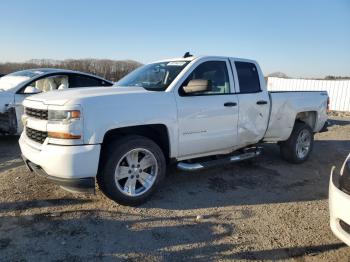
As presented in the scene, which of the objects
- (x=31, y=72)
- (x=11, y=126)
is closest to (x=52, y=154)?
(x=11, y=126)

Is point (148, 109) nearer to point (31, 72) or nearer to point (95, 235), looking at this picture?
point (95, 235)

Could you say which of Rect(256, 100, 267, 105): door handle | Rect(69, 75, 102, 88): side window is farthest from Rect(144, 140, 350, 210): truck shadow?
Rect(69, 75, 102, 88): side window

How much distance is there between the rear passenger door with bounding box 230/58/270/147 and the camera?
561cm

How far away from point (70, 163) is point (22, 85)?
14.6 ft

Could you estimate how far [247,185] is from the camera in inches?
217

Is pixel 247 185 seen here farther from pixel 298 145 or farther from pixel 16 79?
pixel 16 79

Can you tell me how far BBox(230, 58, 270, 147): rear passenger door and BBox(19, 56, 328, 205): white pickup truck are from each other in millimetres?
18

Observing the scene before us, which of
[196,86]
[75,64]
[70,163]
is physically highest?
[75,64]

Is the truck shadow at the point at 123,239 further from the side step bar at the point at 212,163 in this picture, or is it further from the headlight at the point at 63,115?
the headlight at the point at 63,115

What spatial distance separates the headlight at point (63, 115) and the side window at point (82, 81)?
4.71 m

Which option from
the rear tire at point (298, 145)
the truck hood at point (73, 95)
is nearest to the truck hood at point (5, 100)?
the truck hood at point (73, 95)

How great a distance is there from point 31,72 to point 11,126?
1.69 m

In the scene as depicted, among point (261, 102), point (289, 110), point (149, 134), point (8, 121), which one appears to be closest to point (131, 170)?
point (149, 134)

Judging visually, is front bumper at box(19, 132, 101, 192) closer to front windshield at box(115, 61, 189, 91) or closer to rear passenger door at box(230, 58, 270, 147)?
front windshield at box(115, 61, 189, 91)
